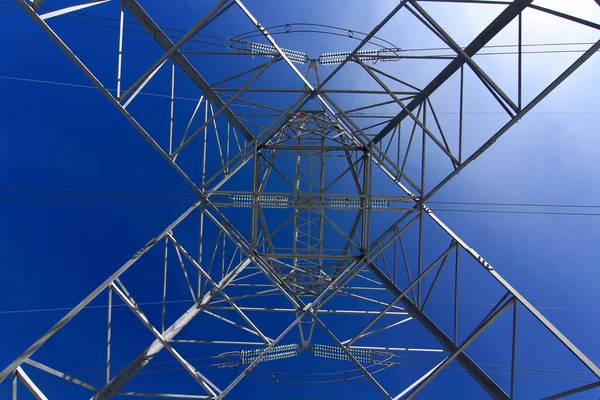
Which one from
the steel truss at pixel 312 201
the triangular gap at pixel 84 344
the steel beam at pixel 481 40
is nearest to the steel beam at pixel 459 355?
the steel truss at pixel 312 201

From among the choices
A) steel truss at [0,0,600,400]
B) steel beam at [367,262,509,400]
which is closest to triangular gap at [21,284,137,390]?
steel truss at [0,0,600,400]

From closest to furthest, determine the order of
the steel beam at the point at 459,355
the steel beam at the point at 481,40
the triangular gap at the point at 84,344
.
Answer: the steel beam at the point at 481,40 < the steel beam at the point at 459,355 < the triangular gap at the point at 84,344

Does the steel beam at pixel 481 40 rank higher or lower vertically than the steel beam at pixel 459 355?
higher

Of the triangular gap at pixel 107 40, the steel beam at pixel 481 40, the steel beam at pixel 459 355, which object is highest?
the triangular gap at pixel 107 40

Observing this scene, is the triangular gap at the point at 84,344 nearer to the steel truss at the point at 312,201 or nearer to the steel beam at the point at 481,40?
the steel truss at the point at 312,201

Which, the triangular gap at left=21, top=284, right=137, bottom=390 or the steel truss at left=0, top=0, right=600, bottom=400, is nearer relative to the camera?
the steel truss at left=0, top=0, right=600, bottom=400

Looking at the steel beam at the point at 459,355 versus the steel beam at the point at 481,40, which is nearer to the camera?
the steel beam at the point at 481,40

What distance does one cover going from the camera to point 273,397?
30.2 m

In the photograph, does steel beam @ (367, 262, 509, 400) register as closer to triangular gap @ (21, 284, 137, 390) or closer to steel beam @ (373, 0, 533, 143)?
steel beam @ (373, 0, 533, 143)

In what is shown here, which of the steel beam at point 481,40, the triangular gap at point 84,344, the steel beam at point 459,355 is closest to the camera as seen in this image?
the steel beam at point 481,40

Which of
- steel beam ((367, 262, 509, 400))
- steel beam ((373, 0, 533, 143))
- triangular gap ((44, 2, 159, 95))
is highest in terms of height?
triangular gap ((44, 2, 159, 95))

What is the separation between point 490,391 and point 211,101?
14551mm

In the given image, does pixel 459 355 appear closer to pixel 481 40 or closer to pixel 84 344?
pixel 481 40

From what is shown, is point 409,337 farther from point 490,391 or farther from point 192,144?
point 192,144
